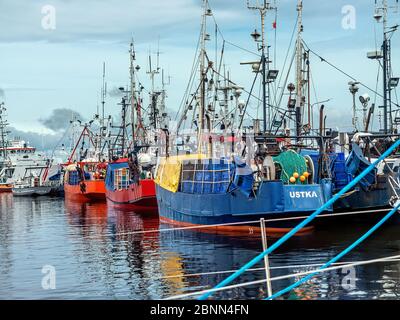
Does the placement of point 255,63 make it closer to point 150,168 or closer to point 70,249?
point 150,168

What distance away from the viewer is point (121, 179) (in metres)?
54.9

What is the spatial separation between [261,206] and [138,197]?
21702 mm

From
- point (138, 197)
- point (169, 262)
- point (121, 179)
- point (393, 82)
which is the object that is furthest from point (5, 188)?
point (169, 262)

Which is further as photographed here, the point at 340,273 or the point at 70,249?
the point at 70,249

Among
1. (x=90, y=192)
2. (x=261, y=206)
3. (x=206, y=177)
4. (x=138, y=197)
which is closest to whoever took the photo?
(x=261, y=206)

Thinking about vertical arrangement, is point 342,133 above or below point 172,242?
above

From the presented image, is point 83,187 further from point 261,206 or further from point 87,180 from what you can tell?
point 261,206

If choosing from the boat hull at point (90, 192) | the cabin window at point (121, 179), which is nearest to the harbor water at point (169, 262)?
the cabin window at point (121, 179)

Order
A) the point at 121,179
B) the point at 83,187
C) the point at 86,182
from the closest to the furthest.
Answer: the point at 121,179 < the point at 83,187 < the point at 86,182
